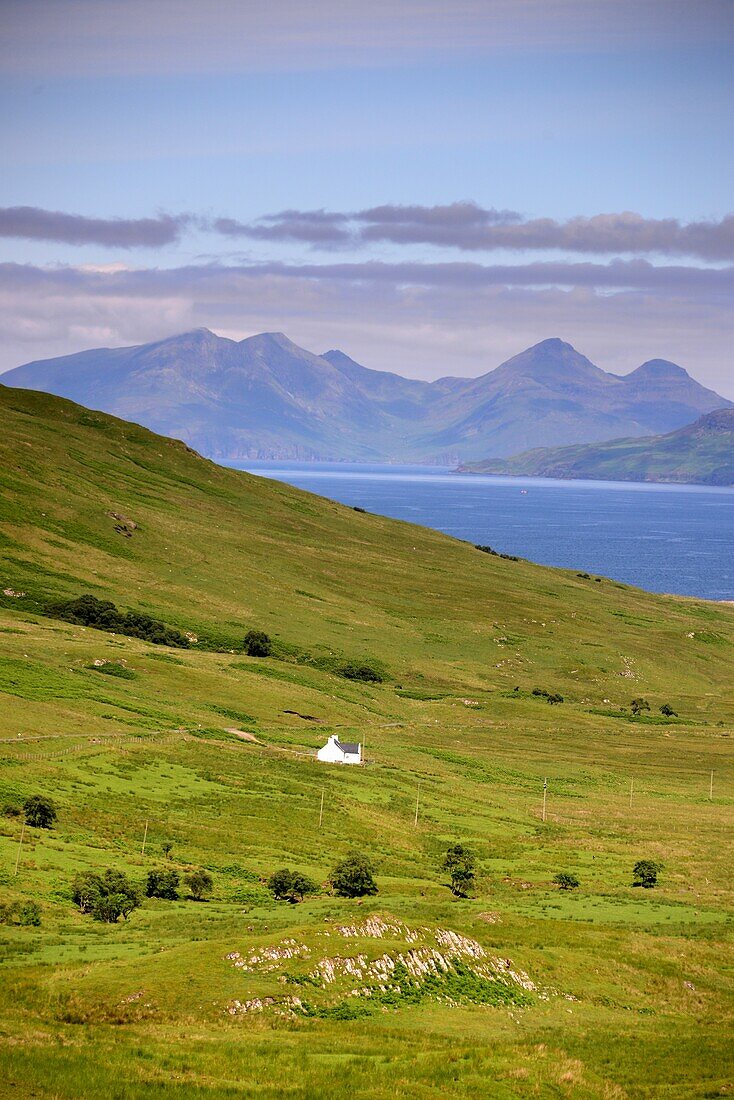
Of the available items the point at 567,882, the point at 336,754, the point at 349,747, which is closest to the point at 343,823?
the point at 567,882

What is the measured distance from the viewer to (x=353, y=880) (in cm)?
6831

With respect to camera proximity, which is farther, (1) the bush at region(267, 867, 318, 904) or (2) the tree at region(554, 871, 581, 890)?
(2) the tree at region(554, 871, 581, 890)

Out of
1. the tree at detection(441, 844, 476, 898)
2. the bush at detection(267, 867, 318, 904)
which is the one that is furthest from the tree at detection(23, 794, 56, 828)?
the tree at detection(441, 844, 476, 898)

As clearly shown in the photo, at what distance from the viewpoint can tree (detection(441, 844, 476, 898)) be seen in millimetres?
72438

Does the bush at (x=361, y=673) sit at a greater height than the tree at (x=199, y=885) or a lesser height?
greater

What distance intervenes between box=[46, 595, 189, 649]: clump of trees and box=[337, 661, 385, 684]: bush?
22479mm

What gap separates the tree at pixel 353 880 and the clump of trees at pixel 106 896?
12967mm

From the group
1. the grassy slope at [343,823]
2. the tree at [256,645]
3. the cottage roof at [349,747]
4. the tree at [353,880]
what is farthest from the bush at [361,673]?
the tree at [353,880]

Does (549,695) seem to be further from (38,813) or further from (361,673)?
(38,813)

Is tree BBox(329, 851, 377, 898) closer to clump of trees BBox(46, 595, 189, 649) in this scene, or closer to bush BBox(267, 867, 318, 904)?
bush BBox(267, 867, 318, 904)

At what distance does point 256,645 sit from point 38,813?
8870cm

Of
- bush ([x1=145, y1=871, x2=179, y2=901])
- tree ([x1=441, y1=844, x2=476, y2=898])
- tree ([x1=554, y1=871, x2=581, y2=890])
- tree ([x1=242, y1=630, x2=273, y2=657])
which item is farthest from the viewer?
→ tree ([x1=242, y1=630, x2=273, y2=657])

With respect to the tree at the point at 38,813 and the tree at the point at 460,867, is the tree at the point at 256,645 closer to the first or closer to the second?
the tree at the point at 460,867

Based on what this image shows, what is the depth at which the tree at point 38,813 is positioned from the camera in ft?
232
